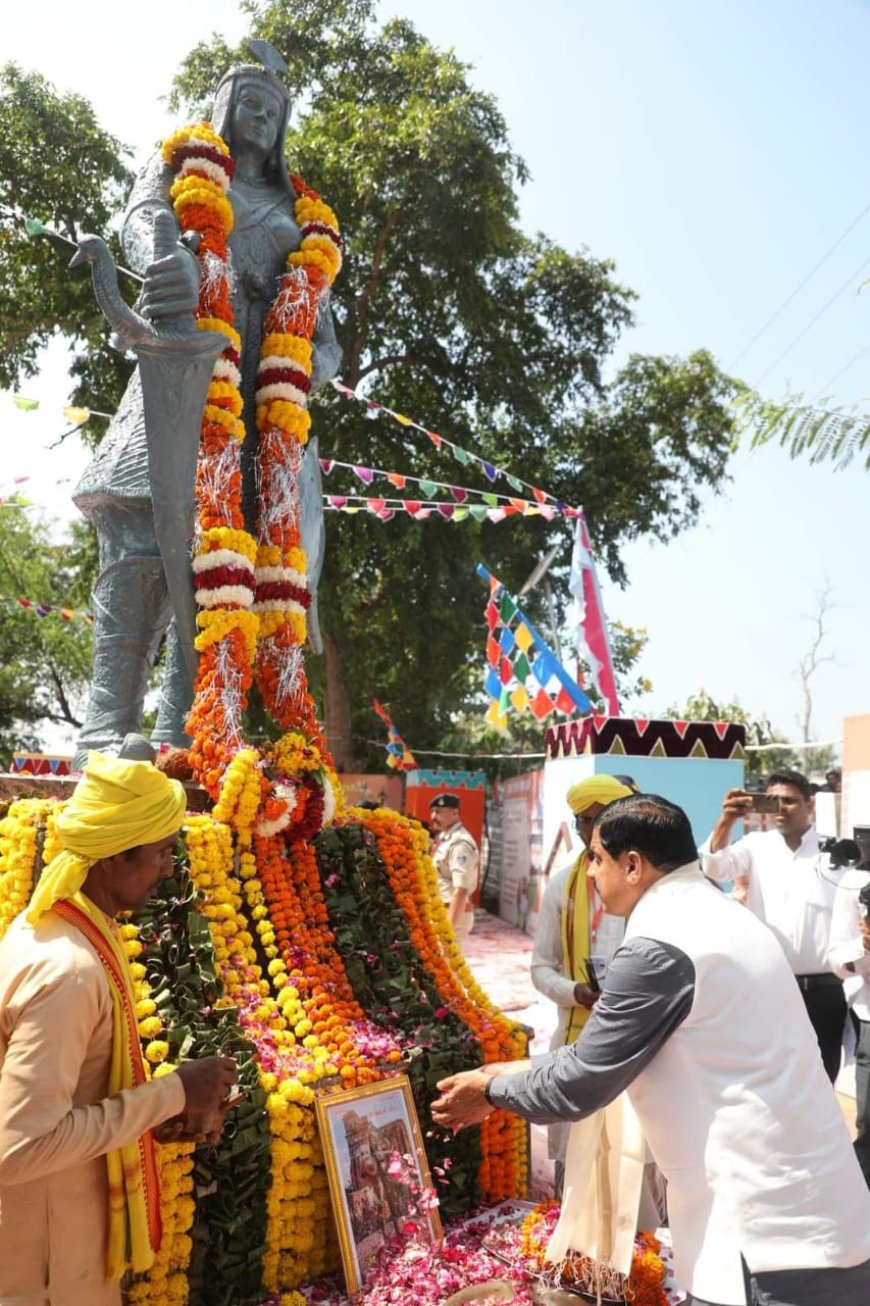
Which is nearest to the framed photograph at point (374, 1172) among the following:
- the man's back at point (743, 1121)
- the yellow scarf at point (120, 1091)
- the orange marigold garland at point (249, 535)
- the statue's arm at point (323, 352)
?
the orange marigold garland at point (249, 535)

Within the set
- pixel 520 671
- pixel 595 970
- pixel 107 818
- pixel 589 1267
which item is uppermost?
pixel 520 671

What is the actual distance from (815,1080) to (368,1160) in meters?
1.67

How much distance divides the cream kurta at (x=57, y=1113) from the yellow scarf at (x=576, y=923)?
84.8 inches

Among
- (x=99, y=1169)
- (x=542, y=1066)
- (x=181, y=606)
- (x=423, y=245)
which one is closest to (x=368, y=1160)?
(x=542, y=1066)

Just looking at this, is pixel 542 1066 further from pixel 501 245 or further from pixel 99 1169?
pixel 501 245

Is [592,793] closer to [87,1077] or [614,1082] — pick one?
[614,1082]

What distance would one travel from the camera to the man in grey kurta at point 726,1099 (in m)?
1.95

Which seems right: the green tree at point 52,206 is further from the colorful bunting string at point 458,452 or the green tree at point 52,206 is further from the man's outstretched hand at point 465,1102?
the man's outstretched hand at point 465,1102

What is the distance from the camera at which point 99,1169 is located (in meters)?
1.97

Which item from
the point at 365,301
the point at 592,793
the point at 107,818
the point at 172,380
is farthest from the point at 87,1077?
the point at 365,301

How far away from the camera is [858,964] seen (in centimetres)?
425

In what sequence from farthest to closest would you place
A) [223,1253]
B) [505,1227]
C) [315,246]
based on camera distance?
[315,246] < [505,1227] < [223,1253]

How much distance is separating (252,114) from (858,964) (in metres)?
4.44

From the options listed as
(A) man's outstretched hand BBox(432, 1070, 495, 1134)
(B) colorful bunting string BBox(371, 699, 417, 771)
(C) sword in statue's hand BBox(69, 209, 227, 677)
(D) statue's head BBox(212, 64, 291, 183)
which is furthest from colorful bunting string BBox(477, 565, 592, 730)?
(A) man's outstretched hand BBox(432, 1070, 495, 1134)
